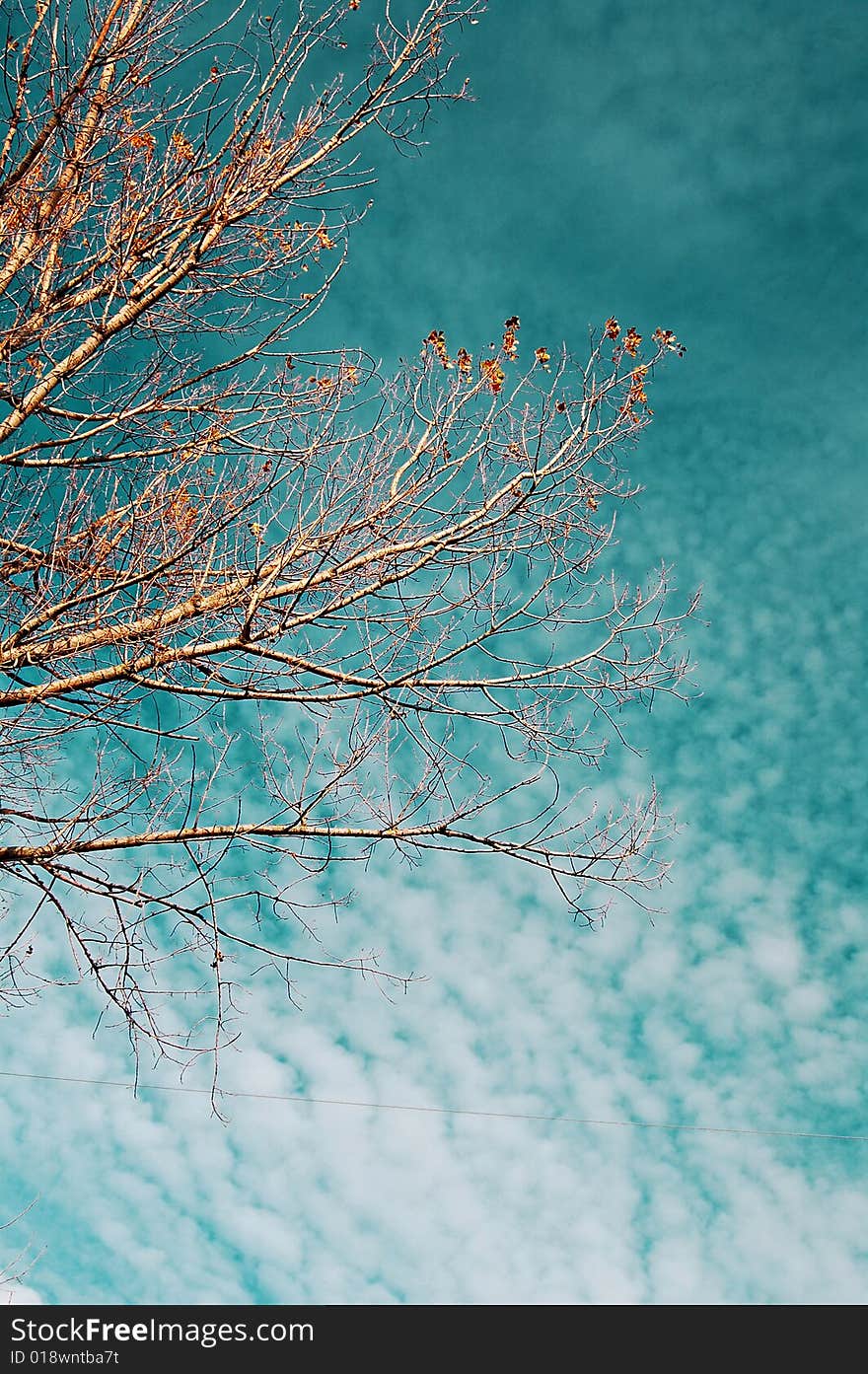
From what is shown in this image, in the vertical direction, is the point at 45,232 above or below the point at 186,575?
above

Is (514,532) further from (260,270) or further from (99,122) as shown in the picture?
(99,122)

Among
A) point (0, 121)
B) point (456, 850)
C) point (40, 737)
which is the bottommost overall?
point (456, 850)

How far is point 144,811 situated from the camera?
4.03 meters

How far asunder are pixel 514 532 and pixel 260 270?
177 cm

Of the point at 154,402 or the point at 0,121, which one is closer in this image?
the point at 0,121

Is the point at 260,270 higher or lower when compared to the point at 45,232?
higher

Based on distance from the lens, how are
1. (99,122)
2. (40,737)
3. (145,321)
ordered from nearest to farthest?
1. (40,737)
2. (99,122)
3. (145,321)

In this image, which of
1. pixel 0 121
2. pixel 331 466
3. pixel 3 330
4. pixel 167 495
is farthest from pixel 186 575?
pixel 0 121

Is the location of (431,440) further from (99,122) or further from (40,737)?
(40,737)

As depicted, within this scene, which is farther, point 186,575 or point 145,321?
point 145,321

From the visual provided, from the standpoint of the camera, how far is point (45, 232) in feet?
13.4

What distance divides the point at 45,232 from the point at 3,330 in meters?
0.45

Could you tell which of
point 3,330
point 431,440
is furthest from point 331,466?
point 3,330

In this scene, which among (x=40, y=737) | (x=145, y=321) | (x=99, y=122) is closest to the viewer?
(x=40, y=737)
